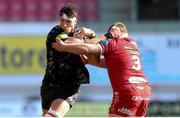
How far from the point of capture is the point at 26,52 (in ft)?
56.2

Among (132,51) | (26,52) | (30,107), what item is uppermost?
(132,51)

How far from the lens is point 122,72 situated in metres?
9.00

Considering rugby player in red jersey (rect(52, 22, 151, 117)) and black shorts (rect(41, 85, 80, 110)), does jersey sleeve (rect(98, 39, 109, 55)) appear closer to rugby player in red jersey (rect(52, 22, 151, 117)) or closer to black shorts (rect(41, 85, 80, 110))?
rugby player in red jersey (rect(52, 22, 151, 117))

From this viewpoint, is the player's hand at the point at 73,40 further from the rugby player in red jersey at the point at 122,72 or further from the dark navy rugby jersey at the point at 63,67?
the dark navy rugby jersey at the point at 63,67

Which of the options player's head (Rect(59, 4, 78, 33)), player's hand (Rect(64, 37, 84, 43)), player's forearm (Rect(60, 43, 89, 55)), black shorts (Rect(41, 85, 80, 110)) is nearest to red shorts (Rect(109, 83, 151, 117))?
player's forearm (Rect(60, 43, 89, 55))

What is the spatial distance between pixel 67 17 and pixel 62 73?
0.70m

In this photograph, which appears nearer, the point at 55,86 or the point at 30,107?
the point at 55,86

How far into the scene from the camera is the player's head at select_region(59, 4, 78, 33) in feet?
30.6

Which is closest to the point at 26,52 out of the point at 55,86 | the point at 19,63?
the point at 19,63

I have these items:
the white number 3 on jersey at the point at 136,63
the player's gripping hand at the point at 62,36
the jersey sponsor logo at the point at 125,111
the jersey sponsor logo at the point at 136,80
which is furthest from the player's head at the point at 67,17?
the jersey sponsor logo at the point at 125,111

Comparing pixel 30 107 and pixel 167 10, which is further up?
pixel 167 10

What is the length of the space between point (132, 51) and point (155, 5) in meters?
9.20

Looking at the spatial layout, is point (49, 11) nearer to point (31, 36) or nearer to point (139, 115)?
point (31, 36)

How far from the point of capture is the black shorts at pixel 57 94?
9656 mm
